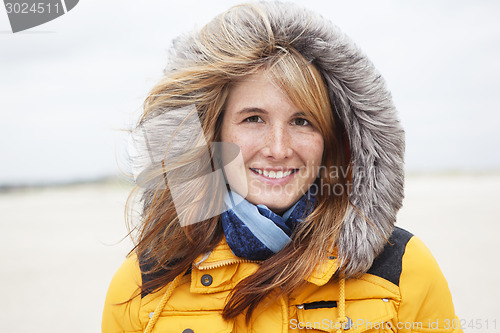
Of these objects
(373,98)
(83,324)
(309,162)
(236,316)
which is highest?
(373,98)

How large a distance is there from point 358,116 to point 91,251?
714cm

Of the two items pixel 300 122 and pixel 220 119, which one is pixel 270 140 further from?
pixel 220 119

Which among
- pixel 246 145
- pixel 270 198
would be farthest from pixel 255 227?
pixel 246 145

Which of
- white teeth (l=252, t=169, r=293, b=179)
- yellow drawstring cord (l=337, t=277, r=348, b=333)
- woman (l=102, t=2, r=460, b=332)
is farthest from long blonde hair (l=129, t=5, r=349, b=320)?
white teeth (l=252, t=169, r=293, b=179)

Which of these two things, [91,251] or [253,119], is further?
[91,251]

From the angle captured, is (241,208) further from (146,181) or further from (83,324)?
(83,324)

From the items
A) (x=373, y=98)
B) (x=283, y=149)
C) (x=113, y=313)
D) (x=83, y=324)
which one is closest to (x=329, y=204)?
(x=283, y=149)

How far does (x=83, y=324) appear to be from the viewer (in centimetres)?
509

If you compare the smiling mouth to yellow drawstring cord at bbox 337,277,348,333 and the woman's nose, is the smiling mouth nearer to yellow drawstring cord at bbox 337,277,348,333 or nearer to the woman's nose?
the woman's nose

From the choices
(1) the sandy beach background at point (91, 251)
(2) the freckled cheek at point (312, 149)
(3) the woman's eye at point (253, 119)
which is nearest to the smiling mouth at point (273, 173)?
(2) the freckled cheek at point (312, 149)

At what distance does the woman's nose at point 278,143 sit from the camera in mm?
1790

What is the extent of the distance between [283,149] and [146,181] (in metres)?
0.66

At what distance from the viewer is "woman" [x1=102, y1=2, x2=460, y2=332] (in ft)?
5.78

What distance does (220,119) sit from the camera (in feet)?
6.42
